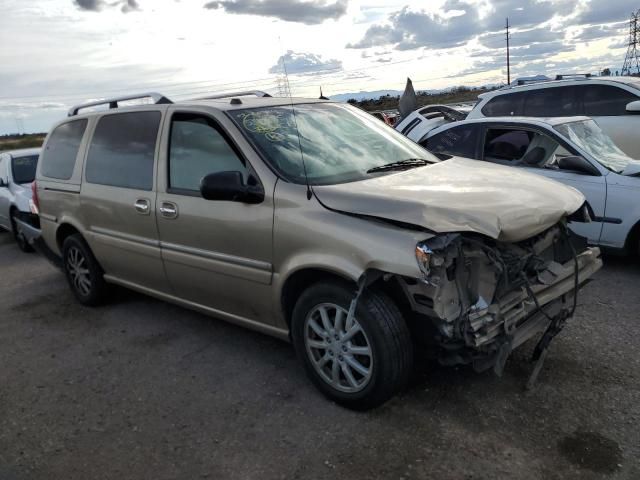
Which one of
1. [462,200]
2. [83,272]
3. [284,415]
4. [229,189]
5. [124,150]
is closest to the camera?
[462,200]

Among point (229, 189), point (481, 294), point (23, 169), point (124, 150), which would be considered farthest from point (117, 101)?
point (23, 169)

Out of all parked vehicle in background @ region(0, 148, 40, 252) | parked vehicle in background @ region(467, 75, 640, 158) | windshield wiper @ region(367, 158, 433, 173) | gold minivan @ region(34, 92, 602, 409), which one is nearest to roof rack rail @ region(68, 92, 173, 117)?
gold minivan @ region(34, 92, 602, 409)

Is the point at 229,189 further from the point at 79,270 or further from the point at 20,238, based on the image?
the point at 20,238

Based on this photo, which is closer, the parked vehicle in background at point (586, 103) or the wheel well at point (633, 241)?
the wheel well at point (633, 241)

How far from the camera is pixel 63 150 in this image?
5.72 metres

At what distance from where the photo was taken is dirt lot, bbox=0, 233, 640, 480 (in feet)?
9.71

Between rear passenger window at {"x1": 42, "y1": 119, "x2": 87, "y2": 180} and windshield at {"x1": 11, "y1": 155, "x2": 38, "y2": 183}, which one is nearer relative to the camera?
rear passenger window at {"x1": 42, "y1": 119, "x2": 87, "y2": 180}

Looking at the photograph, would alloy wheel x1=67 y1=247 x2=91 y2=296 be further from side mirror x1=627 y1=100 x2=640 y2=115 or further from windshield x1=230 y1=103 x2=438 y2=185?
side mirror x1=627 y1=100 x2=640 y2=115

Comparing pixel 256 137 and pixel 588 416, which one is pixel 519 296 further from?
pixel 256 137

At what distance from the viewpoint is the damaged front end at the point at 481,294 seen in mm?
3012

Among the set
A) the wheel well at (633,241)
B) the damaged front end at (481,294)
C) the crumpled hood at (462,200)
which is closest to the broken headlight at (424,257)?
the damaged front end at (481,294)

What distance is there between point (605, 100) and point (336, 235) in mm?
6463

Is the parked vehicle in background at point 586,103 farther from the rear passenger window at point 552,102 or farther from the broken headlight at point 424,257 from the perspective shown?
the broken headlight at point 424,257

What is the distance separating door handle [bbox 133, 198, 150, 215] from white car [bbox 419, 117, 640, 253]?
7.82 feet
